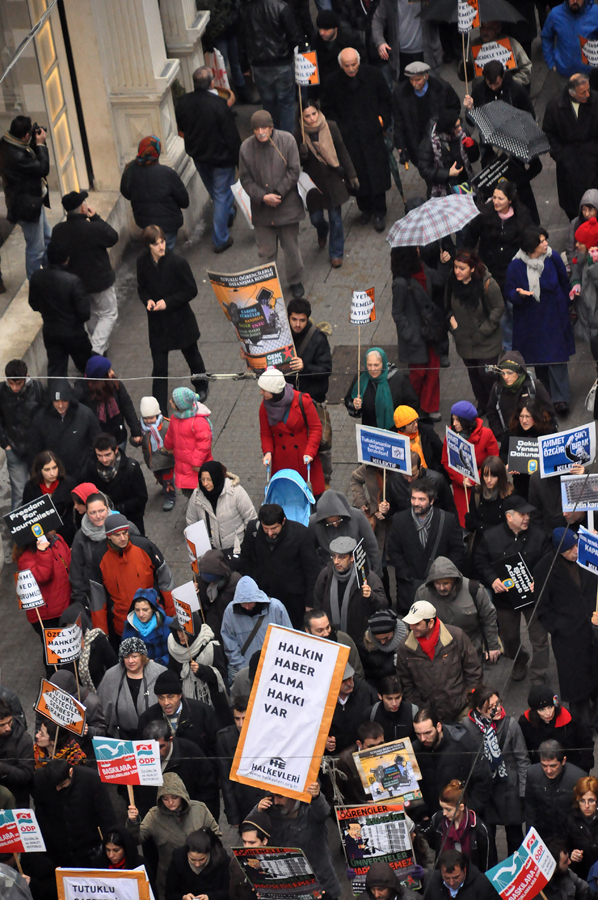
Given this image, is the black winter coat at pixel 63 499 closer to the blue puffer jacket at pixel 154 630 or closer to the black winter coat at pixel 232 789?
the blue puffer jacket at pixel 154 630

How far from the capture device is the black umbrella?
1691cm

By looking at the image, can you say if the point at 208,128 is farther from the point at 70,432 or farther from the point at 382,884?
the point at 382,884

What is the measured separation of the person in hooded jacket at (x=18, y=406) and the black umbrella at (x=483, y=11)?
6581 mm

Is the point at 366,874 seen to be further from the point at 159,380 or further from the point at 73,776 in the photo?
the point at 159,380

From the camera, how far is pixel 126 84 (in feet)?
55.8

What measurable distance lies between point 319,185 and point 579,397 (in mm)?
3421

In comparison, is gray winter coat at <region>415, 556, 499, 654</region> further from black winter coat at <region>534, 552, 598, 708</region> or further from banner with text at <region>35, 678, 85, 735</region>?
banner with text at <region>35, 678, 85, 735</region>

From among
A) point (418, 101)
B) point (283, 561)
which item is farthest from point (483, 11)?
point (283, 561)

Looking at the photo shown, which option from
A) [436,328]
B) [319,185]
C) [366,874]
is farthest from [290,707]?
[319,185]

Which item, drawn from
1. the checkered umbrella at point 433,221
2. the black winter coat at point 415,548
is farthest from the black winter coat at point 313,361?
the black winter coat at point 415,548

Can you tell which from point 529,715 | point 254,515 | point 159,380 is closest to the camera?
point 529,715

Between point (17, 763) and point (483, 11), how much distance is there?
382 inches

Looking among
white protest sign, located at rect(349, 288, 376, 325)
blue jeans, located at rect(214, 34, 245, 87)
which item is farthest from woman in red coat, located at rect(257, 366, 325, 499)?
blue jeans, located at rect(214, 34, 245, 87)

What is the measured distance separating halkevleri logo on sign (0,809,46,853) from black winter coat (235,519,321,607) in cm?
245
